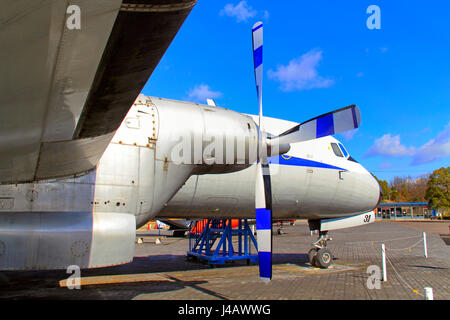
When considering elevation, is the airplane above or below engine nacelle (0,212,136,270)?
above

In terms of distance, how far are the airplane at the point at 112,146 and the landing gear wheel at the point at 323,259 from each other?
7.89 feet

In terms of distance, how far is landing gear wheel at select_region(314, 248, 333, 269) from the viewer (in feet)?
38.7

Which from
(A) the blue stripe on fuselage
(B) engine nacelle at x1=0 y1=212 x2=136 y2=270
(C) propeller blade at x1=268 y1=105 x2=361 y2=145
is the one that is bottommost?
(B) engine nacelle at x1=0 y1=212 x2=136 y2=270

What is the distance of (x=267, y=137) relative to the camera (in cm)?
655

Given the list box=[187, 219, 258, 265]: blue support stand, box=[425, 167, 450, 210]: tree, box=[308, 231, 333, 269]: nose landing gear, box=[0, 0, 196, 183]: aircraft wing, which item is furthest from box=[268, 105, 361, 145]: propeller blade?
box=[425, 167, 450, 210]: tree

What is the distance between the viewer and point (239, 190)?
32.0 feet

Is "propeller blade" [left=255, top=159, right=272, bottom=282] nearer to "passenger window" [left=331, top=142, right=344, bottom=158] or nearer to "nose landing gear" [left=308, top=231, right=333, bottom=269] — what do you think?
"passenger window" [left=331, top=142, right=344, bottom=158]

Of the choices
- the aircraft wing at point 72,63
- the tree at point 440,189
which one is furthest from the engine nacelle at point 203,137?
the tree at point 440,189

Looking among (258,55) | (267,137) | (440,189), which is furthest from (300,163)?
(440,189)

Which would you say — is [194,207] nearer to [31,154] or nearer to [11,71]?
[31,154]

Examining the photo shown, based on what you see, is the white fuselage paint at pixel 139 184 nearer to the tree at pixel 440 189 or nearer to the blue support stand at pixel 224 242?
the blue support stand at pixel 224 242

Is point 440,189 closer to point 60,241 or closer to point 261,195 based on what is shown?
point 261,195

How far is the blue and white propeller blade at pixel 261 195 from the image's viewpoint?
5930mm

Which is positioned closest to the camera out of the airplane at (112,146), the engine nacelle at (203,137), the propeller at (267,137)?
the airplane at (112,146)
